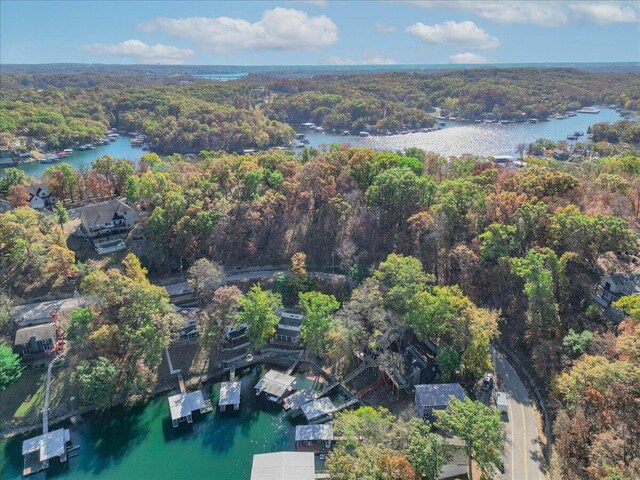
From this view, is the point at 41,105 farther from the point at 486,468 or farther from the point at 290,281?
the point at 486,468

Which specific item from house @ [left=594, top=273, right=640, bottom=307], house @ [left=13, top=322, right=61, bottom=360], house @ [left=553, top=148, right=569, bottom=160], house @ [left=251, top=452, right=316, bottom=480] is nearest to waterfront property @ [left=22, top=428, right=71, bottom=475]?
house @ [left=13, top=322, right=61, bottom=360]

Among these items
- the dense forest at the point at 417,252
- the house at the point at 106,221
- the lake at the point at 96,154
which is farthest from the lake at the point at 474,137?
the house at the point at 106,221

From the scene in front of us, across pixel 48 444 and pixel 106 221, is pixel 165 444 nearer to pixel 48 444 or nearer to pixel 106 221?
pixel 48 444

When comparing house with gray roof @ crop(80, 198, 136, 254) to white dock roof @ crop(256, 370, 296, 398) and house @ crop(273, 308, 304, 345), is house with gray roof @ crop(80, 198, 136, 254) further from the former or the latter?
white dock roof @ crop(256, 370, 296, 398)

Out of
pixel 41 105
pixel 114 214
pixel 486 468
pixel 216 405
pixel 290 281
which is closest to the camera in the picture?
pixel 486 468

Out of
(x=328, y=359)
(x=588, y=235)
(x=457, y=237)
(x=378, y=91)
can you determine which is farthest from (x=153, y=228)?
(x=378, y=91)

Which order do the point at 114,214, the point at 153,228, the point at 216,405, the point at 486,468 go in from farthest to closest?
the point at 114,214
the point at 153,228
the point at 216,405
the point at 486,468

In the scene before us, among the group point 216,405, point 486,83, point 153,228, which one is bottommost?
point 216,405

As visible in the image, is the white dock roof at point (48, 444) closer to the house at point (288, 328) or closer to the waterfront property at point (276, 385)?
the waterfront property at point (276, 385)
